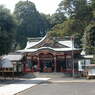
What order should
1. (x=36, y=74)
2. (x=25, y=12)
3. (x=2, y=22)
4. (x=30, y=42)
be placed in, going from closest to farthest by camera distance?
1. (x=2, y=22)
2. (x=36, y=74)
3. (x=30, y=42)
4. (x=25, y=12)

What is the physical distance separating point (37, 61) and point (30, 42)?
734 centimetres

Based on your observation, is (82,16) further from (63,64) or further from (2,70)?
(2,70)

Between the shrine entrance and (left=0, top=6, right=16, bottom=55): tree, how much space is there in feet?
55.2

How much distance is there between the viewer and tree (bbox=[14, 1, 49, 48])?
102m

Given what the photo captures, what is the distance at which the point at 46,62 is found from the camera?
2670 inches

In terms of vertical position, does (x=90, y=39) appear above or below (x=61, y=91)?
above

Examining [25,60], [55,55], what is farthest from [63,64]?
[25,60]

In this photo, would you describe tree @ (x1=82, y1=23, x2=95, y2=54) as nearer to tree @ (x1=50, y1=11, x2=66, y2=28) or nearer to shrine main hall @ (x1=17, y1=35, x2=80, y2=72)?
shrine main hall @ (x1=17, y1=35, x2=80, y2=72)

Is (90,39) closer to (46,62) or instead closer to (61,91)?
(46,62)

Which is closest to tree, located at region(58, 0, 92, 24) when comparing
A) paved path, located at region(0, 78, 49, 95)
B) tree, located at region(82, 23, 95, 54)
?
tree, located at region(82, 23, 95, 54)

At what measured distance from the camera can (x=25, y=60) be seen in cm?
6844

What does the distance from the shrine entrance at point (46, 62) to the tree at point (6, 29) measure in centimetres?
1682

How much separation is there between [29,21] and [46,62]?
3820cm

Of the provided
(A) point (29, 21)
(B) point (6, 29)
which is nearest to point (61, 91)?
(B) point (6, 29)
